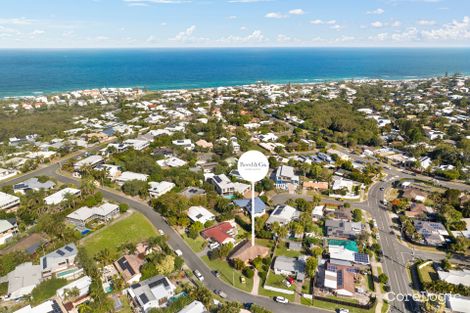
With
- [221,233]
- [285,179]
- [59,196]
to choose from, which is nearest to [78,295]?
[221,233]

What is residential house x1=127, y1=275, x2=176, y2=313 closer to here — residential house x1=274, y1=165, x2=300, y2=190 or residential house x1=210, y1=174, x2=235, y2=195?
residential house x1=210, y1=174, x2=235, y2=195

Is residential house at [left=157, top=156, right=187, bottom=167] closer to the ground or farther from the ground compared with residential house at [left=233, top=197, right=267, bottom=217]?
farther from the ground

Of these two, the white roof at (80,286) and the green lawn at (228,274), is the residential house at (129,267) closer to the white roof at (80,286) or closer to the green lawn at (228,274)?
the white roof at (80,286)

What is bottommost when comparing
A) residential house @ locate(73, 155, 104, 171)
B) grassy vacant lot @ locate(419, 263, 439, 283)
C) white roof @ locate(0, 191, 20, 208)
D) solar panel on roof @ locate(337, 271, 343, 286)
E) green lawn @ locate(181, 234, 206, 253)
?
grassy vacant lot @ locate(419, 263, 439, 283)

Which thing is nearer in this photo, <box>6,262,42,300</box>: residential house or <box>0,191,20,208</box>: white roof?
<box>6,262,42,300</box>: residential house

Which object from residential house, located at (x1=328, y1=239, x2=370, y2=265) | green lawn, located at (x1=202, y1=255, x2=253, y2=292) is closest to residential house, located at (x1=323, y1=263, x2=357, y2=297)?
residential house, located at (x1=328, y1=239, x2=370, y2=265)

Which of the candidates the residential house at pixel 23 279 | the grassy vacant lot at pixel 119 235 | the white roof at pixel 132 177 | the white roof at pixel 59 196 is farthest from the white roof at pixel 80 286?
the white roof at pixel 132 177
